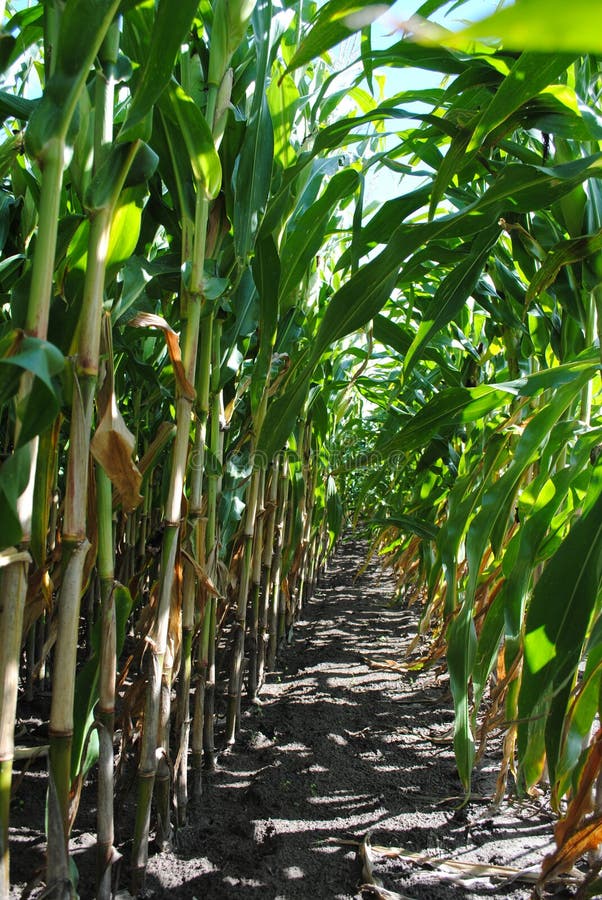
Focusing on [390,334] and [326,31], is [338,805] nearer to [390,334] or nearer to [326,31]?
[390,334]

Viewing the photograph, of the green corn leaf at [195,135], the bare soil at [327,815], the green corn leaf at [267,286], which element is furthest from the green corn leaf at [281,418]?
the bare soil at [327,815]

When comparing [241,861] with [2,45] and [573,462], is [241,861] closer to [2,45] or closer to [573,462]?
[573,462]

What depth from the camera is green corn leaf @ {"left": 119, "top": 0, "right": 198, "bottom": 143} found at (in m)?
0.55

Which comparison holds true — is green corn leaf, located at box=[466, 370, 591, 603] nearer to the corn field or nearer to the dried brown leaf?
the corn field

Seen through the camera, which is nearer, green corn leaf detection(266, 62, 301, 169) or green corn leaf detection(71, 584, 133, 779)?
green corn leaf detection(71, 584, 133, 779)

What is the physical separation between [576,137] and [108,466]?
64 centimetres

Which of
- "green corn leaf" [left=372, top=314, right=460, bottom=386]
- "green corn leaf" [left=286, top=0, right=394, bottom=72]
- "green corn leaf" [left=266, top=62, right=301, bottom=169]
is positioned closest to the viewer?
"green corn leaf" [left=286, top=0, right=394, bottom=72]

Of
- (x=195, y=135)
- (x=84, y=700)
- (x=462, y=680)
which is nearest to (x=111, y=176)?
(x=195, y=135)

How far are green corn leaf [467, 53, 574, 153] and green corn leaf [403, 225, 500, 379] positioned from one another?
202 millimetres

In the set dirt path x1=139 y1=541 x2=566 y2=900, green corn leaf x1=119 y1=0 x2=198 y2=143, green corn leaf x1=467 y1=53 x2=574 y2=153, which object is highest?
green corn leaf x1=467 y1=53 x2=574 y2=153

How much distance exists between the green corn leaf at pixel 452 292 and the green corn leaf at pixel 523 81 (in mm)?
202

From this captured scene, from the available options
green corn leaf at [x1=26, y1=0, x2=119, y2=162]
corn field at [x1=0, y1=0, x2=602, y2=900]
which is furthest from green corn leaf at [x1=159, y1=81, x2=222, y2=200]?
green corn leaf at [x1=26, y1=0, x2=119, y2=162]

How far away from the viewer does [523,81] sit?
640 mm

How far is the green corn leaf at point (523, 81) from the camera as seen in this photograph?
0.62 meters
